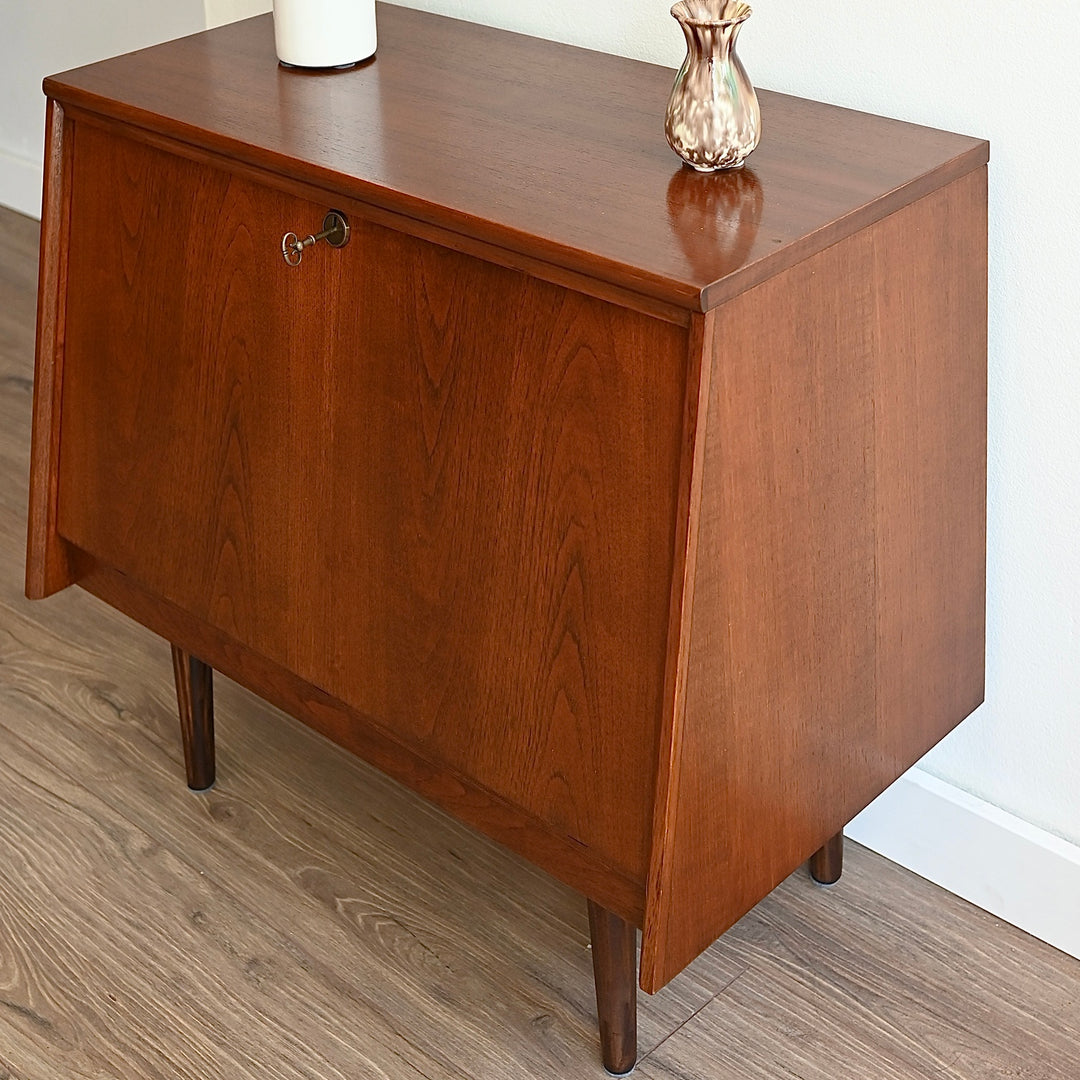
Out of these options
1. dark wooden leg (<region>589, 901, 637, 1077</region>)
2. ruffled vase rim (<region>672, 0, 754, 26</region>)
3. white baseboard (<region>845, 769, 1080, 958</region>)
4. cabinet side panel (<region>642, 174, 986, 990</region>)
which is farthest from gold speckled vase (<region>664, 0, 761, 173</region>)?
white baseboard (<region>845, 769, 1080, 958</region>)

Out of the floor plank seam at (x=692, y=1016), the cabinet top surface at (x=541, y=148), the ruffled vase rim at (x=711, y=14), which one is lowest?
the floor plank seam at (x=692, y=1016)

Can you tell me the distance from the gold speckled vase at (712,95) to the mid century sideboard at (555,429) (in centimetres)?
3

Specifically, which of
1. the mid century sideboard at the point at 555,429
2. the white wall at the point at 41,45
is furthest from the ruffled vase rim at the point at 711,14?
the white wall at the point at 41,45

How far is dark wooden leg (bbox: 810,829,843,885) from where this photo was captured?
1.51 metres

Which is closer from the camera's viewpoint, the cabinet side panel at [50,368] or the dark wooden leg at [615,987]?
the dark wooden leg at [615,987]

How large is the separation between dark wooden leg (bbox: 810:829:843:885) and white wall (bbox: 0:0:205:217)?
2093mm

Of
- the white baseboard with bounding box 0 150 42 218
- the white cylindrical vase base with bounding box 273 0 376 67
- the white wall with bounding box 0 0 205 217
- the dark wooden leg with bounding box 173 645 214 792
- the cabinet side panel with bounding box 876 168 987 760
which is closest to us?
the cabinet side panel with bounding box 876 168 987 760

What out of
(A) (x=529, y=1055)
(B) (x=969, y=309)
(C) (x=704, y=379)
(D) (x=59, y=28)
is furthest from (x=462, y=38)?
(D) (x=59, y=28)

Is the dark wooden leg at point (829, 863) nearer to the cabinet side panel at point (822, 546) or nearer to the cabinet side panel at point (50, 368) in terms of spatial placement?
the cabinet side panel at point (822, 546)

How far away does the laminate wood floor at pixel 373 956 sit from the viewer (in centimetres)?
134

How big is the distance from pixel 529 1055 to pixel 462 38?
1013mm

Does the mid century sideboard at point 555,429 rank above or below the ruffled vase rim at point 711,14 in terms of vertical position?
below

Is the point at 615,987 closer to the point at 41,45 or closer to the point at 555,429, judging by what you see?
the point at 555,429

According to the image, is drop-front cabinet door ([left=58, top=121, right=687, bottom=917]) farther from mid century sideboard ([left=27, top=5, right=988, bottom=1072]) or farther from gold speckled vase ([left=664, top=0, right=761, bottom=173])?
gold speckled vase ([left=664, top=0, right=761, bottom=173])
